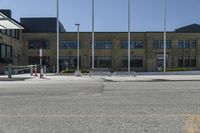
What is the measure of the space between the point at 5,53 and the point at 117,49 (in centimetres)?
1981

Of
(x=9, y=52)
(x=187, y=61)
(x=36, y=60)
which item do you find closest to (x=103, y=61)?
(x=36, y=60)

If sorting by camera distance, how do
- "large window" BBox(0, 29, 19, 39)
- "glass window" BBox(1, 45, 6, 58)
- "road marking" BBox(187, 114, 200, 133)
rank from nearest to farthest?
"road marking" BBox(187, 114, 200, 133) → "glass window" BBox(1, 45, 6, 58) → "large window" BBox(0, 29, 19, 39)

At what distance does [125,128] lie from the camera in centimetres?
905

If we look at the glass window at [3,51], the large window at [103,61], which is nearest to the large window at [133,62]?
the large window at [103,61]

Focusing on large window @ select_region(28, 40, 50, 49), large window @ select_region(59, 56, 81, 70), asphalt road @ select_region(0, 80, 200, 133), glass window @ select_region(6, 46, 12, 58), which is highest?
large window @ select_region(28, 40, 50, 49)

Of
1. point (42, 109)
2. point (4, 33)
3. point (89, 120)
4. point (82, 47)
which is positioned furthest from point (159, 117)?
point (82, 47)

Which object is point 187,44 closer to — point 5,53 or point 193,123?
point 5,53

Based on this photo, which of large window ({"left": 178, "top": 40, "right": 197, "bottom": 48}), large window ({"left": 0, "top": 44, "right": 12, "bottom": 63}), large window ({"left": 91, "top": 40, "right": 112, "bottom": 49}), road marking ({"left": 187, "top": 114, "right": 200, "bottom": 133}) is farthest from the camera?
large window ({"left": 91, "top": 40, "right": 112, "bottom": 49})

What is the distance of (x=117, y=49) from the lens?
74.5 metres

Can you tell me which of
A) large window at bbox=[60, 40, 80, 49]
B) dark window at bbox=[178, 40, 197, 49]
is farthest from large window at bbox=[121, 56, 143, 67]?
large window at bbox=[60, 40, 80, 49]

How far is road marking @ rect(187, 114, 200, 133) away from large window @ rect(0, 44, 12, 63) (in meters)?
53.8

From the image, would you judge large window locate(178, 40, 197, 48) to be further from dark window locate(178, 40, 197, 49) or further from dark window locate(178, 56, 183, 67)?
dark window locate(178, 56, 183, 67)

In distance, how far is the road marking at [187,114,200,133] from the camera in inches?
343

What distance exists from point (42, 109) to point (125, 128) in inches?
159
